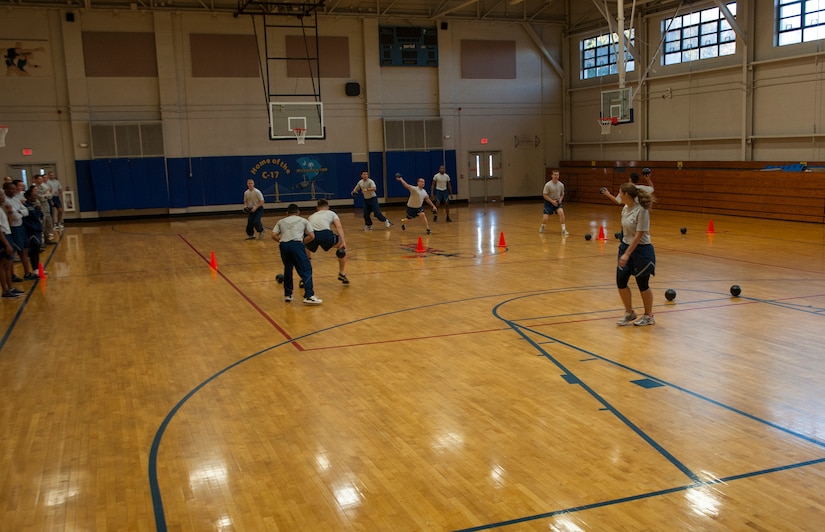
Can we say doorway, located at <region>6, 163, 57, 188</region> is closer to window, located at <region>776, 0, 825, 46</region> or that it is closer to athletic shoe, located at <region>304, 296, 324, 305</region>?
athletic shoe, located at <region>304, 296, 324, 305</region>

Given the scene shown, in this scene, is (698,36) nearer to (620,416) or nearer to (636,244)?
(636,244)

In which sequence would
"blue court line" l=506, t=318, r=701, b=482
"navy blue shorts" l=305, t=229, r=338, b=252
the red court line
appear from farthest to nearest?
"navy blue shorts" l=305, t=229, r=338, b=252 < the red court line < "blue court line" l=506, t=318, r=701, b=482

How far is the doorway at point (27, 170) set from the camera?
27531 mm

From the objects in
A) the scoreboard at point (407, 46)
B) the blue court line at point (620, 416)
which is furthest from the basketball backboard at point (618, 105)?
the blue court line at point (620, 416)

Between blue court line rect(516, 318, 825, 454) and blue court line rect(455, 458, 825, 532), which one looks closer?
blue court line rect(455, 458, 825, 532)

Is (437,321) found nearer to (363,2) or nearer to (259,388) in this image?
(259,388)

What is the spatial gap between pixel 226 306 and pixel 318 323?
6.89 feet

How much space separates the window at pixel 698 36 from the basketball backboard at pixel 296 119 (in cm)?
1330

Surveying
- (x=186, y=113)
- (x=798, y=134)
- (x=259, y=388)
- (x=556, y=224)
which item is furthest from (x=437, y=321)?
(x=186, y=113)

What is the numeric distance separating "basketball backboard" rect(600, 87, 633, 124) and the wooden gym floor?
11.2m

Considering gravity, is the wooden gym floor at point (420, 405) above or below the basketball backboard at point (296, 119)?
below

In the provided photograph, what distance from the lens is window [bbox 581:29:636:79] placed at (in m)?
30.5

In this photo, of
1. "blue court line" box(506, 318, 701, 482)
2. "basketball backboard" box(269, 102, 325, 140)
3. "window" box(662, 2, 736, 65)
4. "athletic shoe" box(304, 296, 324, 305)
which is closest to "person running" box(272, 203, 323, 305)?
"athletic shoe" box(304, 296, 324, 305)

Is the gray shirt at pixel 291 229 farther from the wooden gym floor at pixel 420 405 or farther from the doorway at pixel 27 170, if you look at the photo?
the doorway at pixel 27 170
